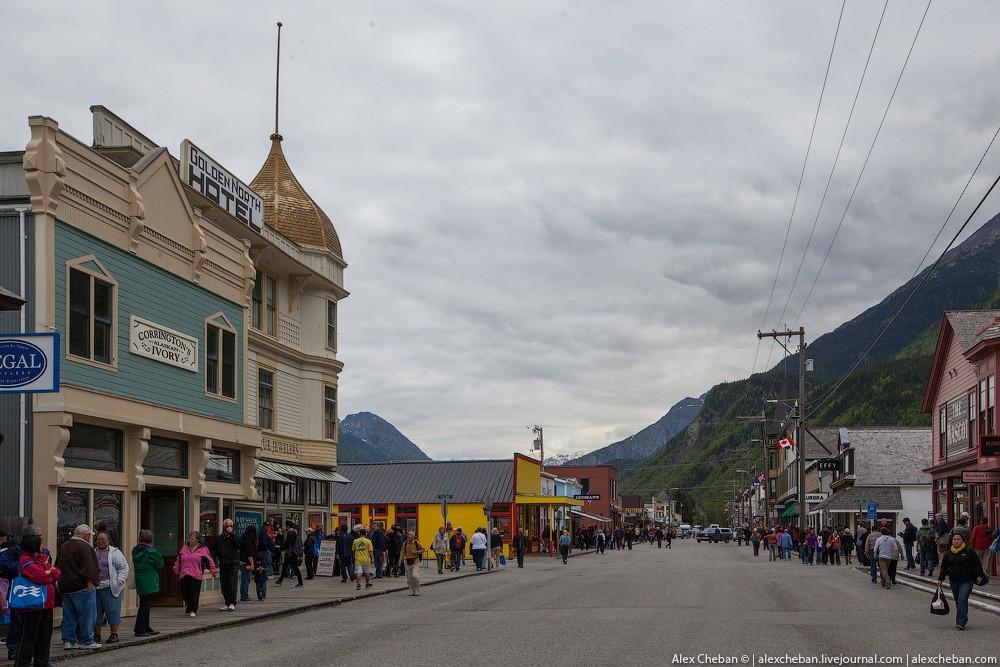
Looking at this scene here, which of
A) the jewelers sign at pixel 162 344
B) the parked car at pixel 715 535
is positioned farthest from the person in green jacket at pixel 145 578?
the parked car at pixel 715 535

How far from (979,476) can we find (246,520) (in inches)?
833

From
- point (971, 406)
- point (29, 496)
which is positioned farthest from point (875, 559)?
point (29, 496)

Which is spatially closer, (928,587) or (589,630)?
(589,630)

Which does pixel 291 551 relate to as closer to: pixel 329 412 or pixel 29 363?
pixel 329 412

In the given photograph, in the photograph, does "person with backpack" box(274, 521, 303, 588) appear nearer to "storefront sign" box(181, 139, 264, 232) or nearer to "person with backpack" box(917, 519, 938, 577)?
"storefront sign" box(181, 139, 264, 232)

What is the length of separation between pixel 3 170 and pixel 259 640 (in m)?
8.80

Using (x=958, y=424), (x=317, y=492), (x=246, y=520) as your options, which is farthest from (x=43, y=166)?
(x=958, y=424)

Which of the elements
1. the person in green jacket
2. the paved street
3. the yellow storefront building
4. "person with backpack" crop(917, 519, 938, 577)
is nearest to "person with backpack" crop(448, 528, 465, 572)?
the paved street

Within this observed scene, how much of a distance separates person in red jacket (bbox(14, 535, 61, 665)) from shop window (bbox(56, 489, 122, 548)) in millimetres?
4483

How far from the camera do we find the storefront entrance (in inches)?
928

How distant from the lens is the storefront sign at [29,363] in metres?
15.6

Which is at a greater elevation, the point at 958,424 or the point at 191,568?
the point at 958,424

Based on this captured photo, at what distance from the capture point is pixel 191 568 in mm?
20625

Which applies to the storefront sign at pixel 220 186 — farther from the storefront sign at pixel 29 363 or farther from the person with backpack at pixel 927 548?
the person with backpack at pixel 927 548
